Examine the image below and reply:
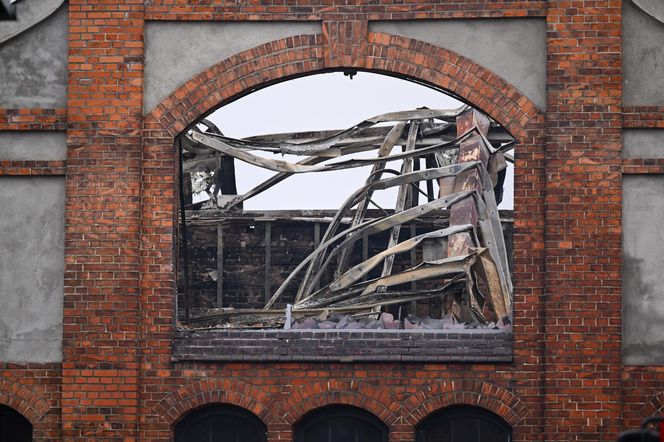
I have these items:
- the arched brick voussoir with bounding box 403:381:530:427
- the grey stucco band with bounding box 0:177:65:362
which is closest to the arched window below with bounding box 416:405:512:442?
Result: the arched brick voussoir with bounding box 403:381:530:427

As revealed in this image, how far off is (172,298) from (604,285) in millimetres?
4708

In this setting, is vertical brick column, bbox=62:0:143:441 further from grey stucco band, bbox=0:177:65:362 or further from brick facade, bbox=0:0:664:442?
grey stucco band, bbox=0:177:65:362

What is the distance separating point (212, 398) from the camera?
1509cm

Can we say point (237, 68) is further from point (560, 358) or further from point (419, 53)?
point (560, 358)

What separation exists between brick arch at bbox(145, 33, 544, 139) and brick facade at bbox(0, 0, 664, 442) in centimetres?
2

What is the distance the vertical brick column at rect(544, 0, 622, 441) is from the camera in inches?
580

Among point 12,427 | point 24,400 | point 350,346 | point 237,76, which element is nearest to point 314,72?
point 237,76

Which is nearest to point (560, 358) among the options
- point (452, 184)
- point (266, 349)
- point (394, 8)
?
point (266, 349)

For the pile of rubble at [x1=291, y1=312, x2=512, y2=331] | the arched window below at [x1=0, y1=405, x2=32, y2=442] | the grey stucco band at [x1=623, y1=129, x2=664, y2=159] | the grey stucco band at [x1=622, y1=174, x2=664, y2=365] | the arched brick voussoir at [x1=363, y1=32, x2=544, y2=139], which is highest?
the arched brick voussoir at [x1=363, y1=32, x2=544, y2=139]

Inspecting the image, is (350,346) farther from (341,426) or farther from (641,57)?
(641,57)

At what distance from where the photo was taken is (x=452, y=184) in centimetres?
2145

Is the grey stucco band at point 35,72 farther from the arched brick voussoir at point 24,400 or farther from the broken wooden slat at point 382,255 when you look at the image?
the broken wooden slat at point 382,255

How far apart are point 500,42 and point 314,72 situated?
2.08 m

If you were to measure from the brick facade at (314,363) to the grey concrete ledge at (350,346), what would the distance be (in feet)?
0.33
